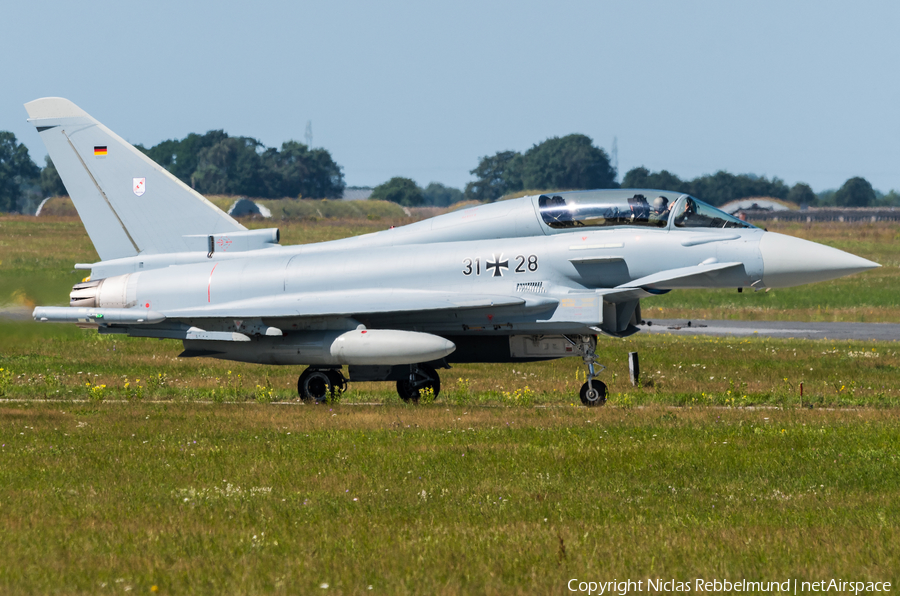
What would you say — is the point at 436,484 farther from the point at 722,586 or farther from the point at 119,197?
the point at 119,197

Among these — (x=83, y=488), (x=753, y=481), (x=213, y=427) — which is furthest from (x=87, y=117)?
(x=753, y=481)

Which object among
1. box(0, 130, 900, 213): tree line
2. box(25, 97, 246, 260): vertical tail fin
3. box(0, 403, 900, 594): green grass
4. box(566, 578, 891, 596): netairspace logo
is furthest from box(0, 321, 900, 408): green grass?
box(0, 130, 900, 213): tree line

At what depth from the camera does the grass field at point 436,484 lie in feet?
24.3

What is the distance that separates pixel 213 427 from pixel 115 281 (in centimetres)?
525

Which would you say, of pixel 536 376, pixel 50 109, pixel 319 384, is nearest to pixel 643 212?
pixel 319 384

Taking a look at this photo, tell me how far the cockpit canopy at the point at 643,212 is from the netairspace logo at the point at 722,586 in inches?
399

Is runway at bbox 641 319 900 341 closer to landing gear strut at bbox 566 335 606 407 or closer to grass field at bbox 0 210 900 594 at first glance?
grass field at bbox 0 210 900 594

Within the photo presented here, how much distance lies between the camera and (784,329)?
118 ft

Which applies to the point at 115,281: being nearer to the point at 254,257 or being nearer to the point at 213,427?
the point at 254,257

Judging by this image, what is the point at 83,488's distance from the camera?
10.3 m

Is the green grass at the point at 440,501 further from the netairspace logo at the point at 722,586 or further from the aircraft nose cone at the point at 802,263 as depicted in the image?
the aircraft nose cone at the point at 802,263

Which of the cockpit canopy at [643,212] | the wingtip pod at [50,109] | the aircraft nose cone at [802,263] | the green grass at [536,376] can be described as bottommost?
the green grass at [536,376]

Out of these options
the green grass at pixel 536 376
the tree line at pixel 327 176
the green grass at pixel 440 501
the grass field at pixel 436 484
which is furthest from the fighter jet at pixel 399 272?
the tree line at pixel 327 176

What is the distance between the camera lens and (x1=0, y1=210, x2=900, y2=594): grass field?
7.42 m
